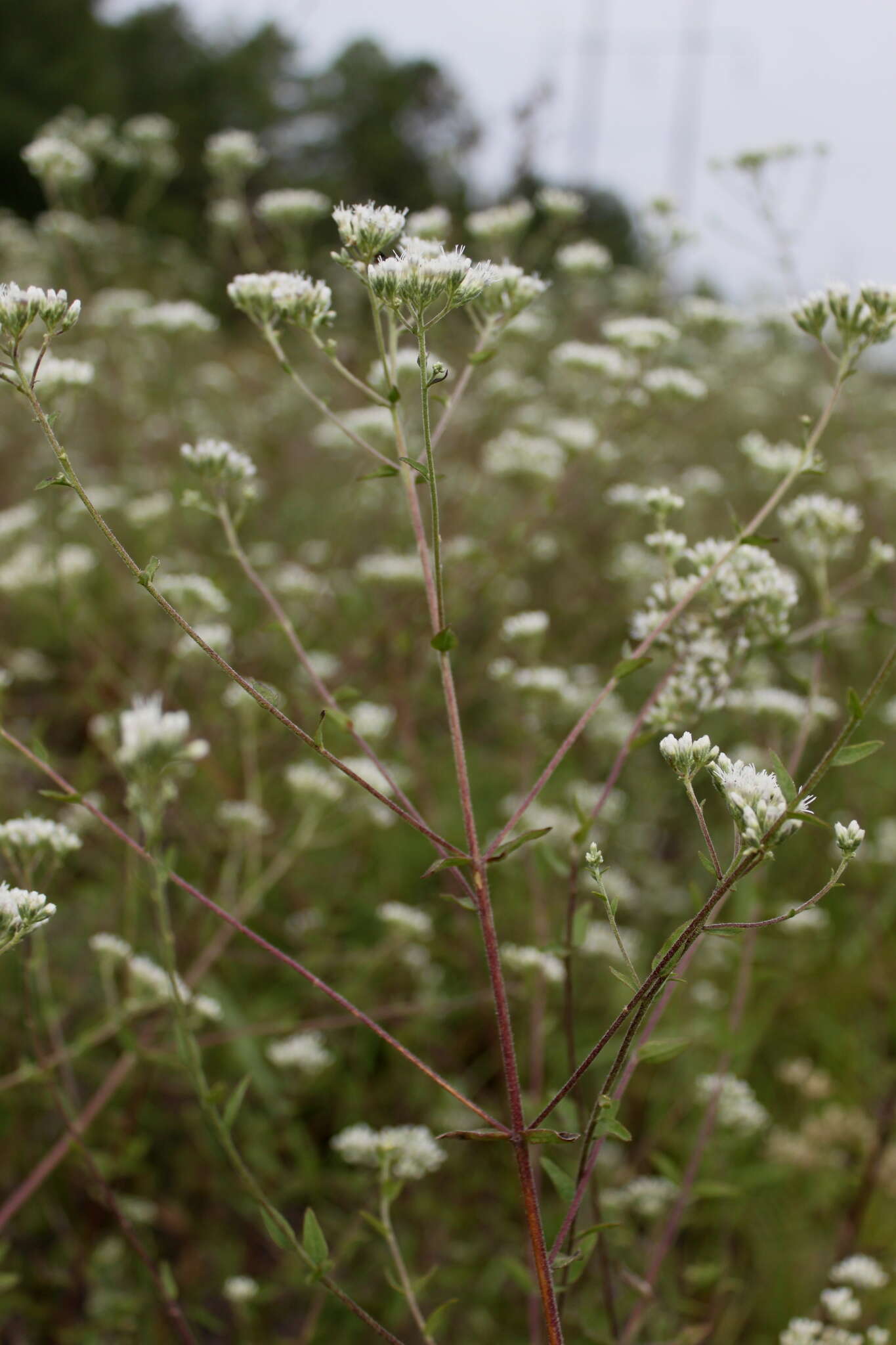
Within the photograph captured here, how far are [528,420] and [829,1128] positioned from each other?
3028mm

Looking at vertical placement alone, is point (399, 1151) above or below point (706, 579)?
below

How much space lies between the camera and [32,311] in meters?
1.56

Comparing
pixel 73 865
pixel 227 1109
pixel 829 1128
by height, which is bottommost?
pixel 829 1128

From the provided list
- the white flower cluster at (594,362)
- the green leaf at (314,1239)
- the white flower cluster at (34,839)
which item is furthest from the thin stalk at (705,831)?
the white flower cluster at (594,362)

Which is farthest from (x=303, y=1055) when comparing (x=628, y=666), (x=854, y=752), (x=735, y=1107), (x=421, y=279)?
(x=421, y=279)

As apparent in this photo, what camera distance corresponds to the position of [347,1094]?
304 cm

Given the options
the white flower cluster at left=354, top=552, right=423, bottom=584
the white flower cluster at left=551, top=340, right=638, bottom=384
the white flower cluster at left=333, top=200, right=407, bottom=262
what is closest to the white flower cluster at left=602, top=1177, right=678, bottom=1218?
the white flower cluster at left=354, top=552, right=423, bottom=584

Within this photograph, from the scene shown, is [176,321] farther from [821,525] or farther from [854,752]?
[854,752]

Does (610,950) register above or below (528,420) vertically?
below

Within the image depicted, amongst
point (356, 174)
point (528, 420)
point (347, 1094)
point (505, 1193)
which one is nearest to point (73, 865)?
point (347, 1094)

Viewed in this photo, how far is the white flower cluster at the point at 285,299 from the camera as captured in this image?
67.7 inches

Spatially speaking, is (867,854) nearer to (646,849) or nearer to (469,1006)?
(646,849)

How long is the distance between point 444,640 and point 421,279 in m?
0.53

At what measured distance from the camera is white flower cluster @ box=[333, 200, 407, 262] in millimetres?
1570
